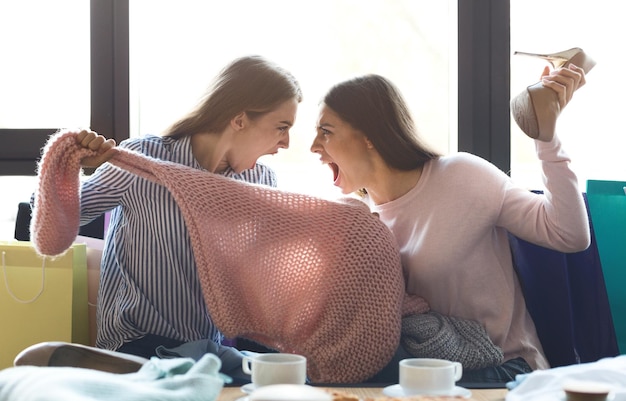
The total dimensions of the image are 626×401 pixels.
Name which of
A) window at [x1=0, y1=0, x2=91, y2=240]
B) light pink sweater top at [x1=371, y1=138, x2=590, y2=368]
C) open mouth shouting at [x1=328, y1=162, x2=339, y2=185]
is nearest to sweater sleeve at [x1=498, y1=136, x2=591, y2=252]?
light pink sweater top at [x1=371, y1=138, x2=590, y2=368]

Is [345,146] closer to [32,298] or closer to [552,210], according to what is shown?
[552,210]

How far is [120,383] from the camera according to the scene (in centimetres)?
85

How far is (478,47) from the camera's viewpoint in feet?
7.26

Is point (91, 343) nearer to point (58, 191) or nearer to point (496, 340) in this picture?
point (58, 191)

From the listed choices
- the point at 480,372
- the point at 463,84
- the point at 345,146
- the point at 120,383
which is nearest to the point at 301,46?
the point at 463,84

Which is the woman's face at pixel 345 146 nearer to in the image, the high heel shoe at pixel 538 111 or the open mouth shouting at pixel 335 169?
the open mouth shouting at pixel 335 169

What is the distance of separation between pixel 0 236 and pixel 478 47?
1458 mm

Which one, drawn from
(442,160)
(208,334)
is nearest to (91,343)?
(208,334)

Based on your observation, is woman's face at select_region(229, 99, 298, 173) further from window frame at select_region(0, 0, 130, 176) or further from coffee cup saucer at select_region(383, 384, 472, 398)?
coffee cup saucer at select_region(383, 384, 472, 398)

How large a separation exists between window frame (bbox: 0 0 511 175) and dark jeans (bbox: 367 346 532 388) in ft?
2.81

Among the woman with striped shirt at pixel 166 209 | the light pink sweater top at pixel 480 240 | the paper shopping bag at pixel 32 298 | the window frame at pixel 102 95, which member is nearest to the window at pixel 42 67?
the window frame at pixel 102 95

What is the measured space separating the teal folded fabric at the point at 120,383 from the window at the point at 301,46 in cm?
136

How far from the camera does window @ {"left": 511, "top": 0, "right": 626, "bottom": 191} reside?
225 cm

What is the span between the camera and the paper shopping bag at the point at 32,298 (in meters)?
1.68
